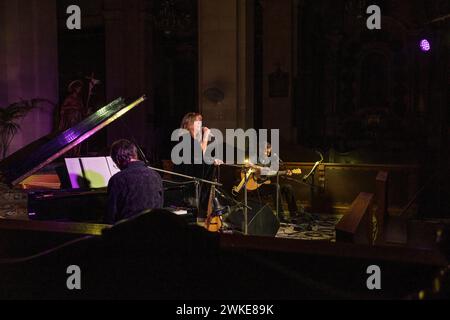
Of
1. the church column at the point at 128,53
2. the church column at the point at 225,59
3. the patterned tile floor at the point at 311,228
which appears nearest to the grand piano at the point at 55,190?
the patterned tile floor at the point at 311,228

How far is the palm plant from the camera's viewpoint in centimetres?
944

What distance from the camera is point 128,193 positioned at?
3707 millimetres

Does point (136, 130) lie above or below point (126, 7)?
below

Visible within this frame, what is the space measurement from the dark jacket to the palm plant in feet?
22.4

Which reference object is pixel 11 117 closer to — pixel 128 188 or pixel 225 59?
pixel 225 59

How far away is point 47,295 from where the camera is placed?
2.71m

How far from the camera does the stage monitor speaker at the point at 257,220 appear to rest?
6473 millimetres

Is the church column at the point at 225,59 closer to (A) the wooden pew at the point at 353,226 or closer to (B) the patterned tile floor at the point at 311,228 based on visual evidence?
(B) the patterned tile floor at the point at 311,228

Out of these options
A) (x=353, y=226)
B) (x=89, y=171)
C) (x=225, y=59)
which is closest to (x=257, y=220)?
(x=89, y=171)

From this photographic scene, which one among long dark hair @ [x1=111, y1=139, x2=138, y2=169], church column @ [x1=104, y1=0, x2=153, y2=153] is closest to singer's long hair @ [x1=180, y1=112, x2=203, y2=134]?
long dark hair @ [x1=111, y1=139, x2=138, y2=169]

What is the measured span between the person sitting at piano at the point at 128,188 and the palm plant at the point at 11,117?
6.70m
